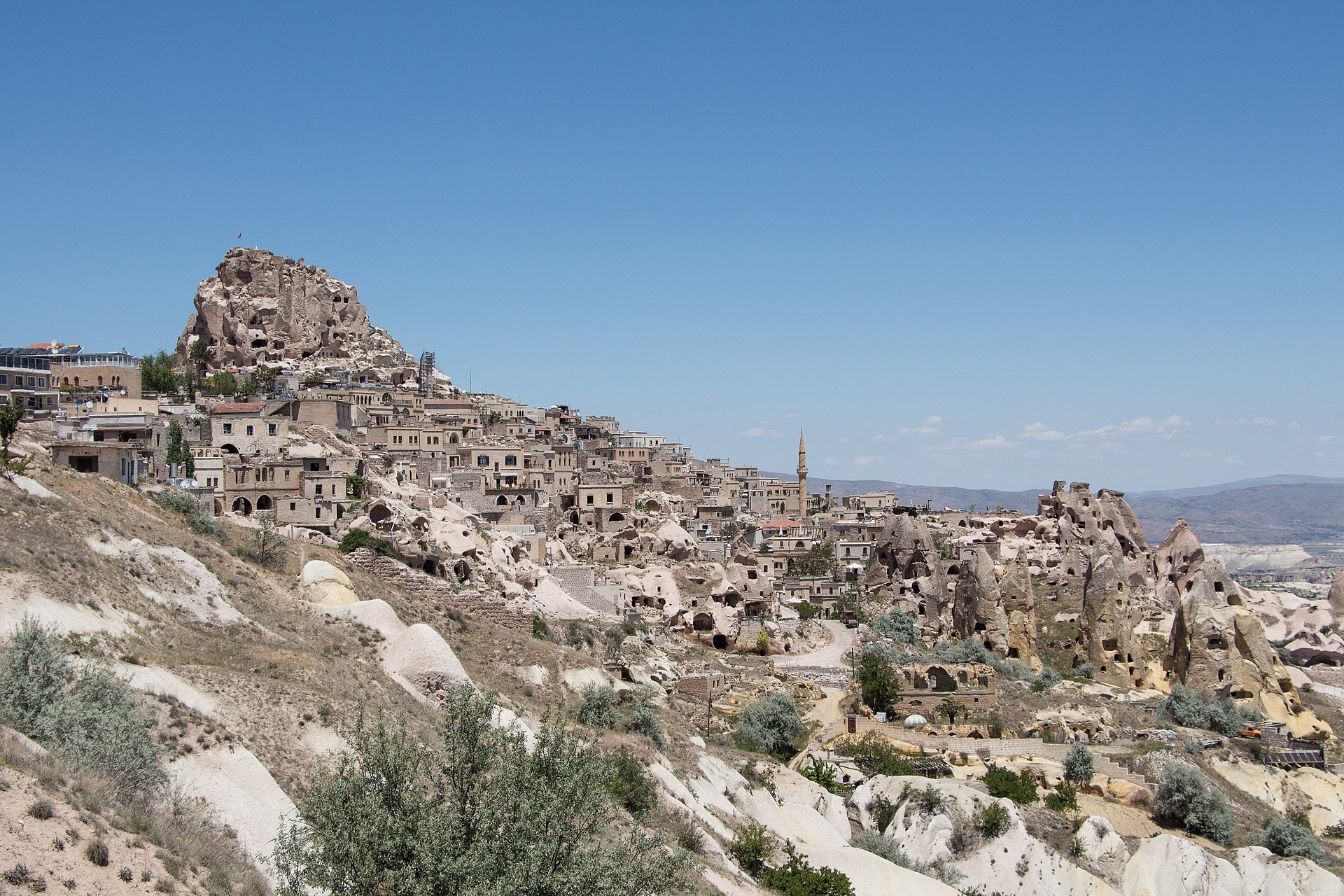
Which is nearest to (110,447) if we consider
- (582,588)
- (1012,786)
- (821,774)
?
(582,588)

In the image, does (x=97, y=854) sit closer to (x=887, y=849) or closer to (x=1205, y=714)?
(x=887, y=849)

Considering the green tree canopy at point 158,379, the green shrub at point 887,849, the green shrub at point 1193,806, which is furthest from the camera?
the green tree canopy at point 158,379

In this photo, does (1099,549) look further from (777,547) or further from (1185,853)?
(1185,853)

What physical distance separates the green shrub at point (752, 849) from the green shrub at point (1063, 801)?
919 cm

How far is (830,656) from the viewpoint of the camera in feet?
156

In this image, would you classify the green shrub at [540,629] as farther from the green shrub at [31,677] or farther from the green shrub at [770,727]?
the green shrub at [31,677]

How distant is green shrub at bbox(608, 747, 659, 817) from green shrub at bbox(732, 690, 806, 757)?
10422 mm

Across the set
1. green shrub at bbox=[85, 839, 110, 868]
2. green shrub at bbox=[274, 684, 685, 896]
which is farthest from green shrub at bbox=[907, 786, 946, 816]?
green shrub at bbox=[85, 839, 110, 868]

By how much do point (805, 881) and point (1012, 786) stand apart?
382 inches

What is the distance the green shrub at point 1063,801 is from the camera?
28.0m

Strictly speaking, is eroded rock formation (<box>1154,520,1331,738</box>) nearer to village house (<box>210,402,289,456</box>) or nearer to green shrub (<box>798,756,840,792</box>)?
green shrub (<box>798,756,840,792</box>)

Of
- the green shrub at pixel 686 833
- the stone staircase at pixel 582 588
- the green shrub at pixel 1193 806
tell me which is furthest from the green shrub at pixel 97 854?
the stone staircase at pixel 582 588

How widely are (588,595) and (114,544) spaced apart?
2470 centimetres

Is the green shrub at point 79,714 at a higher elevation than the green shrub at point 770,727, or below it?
higher
